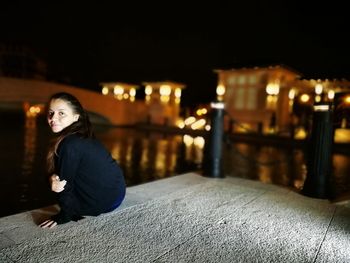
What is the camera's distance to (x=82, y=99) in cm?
2509

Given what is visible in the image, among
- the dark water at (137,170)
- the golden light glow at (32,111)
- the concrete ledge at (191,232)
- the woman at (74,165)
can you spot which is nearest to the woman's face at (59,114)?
the woman at (74,165)

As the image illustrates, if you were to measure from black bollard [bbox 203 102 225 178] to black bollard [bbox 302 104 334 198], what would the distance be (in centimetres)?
158

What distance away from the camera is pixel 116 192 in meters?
3.22

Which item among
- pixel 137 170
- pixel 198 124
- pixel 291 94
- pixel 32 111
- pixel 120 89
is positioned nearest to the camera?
pixel 137 170

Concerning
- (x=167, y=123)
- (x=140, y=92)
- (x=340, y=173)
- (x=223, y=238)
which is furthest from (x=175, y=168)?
(x=140, y=92)

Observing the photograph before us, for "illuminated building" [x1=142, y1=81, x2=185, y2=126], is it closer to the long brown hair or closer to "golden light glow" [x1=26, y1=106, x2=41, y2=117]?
"golden light glow" [x1=26, y1=106, x2=41, y2=117]

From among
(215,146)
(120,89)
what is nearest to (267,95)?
(215,146)

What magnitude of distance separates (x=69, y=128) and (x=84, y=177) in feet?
1.68

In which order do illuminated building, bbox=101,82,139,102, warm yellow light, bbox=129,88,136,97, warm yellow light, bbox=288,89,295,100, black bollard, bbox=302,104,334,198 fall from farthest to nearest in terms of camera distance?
warm yellow light, bbox=129,88,136,97 < illuminated building, bbox=101,82,139,102 < warm yellow light, bbox=288,89,295,100 < black bollard, bbox=302,104,334,198


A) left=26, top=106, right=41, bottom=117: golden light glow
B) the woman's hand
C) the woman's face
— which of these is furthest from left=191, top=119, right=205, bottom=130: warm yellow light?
left=26, top=106, right=41, bottom=117: golden light glow

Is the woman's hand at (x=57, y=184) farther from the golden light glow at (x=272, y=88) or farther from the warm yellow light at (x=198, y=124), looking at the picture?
the warm yellow light at (x=198, y=124)

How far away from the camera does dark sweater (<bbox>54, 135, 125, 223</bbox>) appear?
279 centimetres

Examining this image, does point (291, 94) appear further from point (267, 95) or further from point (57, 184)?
point (57, 184)

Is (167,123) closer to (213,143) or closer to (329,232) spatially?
(213,143)
